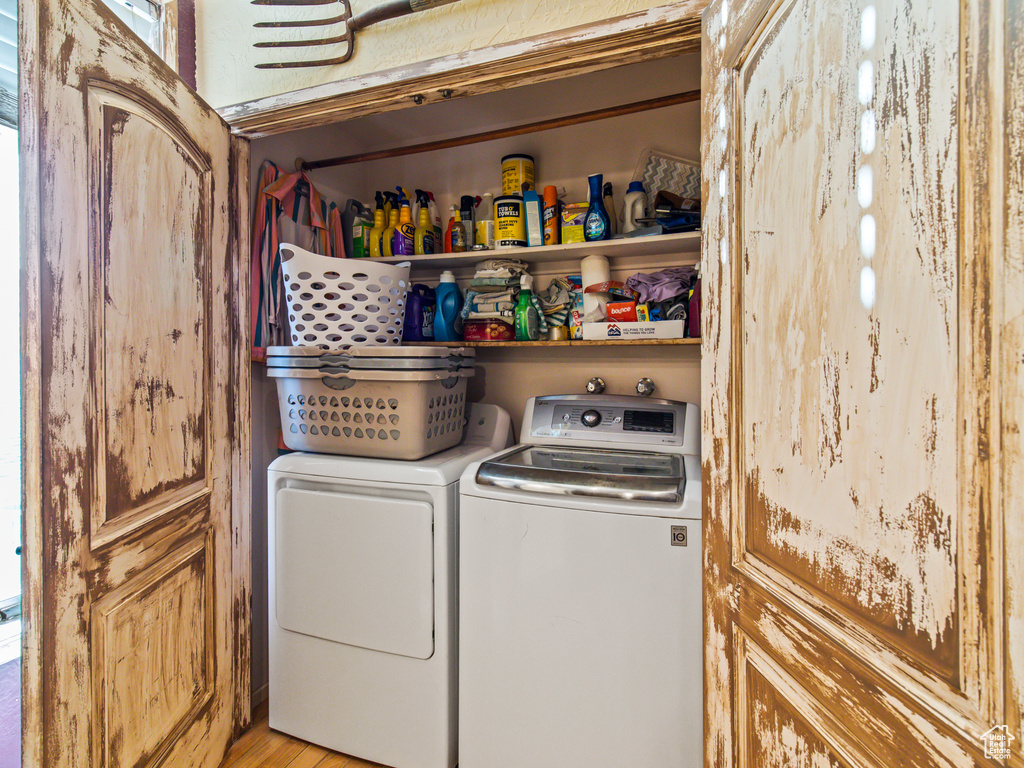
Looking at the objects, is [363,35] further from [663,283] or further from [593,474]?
[593,474]

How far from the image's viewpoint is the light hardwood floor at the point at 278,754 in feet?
5.41

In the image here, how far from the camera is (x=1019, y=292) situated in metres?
0.50

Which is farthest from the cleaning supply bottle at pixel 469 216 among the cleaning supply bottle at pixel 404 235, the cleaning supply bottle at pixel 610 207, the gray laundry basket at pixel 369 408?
the gray laundry basket at pixel 369 408

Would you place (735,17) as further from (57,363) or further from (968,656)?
(57,363)

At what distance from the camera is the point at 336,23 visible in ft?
4.99

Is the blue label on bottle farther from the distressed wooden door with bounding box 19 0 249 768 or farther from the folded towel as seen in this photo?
the distressed wooden door with bounding box 19 0 249 768

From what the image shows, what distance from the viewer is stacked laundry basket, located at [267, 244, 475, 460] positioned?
162 centimetres

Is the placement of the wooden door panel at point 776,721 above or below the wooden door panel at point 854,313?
below

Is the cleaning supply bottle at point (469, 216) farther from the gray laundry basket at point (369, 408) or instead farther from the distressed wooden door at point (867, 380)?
the distressed wooden door at point (867, 380)

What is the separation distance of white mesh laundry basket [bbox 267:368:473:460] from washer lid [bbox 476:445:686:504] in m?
0.26

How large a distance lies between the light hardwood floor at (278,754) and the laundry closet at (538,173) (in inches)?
8.1

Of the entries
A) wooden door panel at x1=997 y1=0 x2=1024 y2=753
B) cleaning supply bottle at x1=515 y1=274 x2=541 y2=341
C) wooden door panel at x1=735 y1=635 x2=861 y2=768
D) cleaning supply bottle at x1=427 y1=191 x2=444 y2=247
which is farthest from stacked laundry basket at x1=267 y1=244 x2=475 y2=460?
wooden door panel at x1=997 y1=0 x2=1024 y2=753

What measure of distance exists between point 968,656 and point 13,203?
2.88m

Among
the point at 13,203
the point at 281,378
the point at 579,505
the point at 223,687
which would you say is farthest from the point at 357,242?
the point at 223,687
